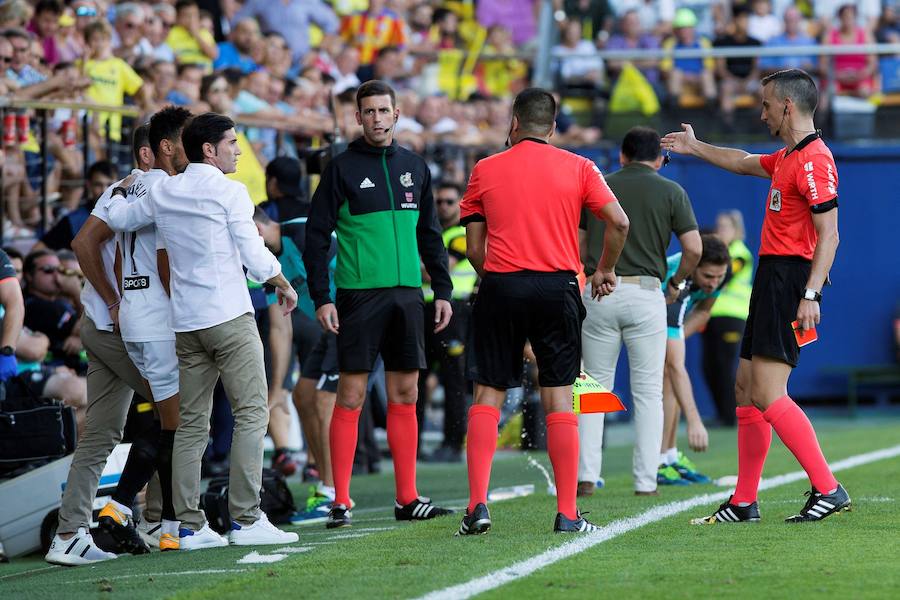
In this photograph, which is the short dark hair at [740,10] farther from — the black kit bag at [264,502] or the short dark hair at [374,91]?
the black kit bag at [264,502]

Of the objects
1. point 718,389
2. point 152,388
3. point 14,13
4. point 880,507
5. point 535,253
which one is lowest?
point 718,389

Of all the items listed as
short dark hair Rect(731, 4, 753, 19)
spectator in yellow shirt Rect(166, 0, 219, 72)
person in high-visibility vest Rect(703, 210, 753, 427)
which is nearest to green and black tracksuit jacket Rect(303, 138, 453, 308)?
spectator in yellow shirt Rect(166, 0, 219, 72)

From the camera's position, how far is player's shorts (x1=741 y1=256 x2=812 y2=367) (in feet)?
23.5

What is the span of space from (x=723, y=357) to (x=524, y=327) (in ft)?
31.9

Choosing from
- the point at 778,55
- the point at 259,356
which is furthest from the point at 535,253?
the point at 778,55

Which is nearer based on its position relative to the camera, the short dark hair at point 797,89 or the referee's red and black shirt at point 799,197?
the referee's red and black shirt at point 799,197

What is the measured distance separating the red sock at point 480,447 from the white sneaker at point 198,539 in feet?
4.21

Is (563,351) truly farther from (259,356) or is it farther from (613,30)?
(613,30)

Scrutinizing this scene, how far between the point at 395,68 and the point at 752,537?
1144 centimetres

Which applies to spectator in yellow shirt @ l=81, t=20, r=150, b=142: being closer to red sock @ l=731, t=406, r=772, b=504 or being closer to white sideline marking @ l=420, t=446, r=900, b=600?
white sideline marking @ l=420, t=446, r=900, b=600

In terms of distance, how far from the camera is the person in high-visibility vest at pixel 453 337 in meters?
12.4

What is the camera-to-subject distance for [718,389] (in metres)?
16.5

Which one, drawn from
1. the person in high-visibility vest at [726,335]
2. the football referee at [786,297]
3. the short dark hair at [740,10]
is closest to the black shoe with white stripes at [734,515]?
the football referee at [786,297]

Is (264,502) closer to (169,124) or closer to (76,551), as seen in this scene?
(76,551)
